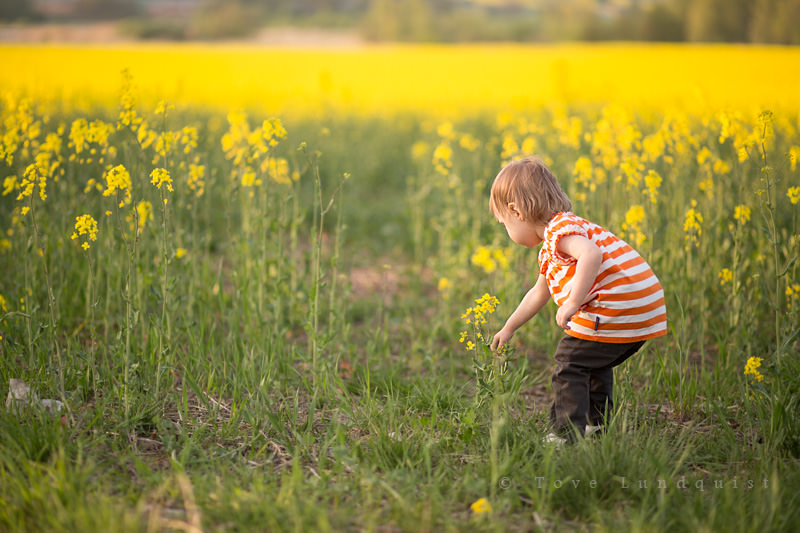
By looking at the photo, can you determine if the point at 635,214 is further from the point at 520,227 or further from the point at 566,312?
the point at 566,312

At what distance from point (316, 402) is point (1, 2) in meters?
16.3

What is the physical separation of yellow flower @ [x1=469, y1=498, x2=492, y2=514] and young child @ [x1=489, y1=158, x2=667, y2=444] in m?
0.51

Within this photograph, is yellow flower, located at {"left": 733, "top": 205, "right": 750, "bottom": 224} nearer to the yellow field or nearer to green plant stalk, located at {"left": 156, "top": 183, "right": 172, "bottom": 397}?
green plant stalk, located at {"left": 156, "top": 183, "right": 172, "bottom": 397}

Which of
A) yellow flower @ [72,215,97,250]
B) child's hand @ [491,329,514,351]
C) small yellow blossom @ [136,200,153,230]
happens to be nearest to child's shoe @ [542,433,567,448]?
child's hand @ [491,329,514,351]

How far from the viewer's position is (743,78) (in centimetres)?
1302

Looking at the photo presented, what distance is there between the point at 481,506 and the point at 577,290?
2.74 feet

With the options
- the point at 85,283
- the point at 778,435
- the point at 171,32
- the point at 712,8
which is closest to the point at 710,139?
the point at 778,435

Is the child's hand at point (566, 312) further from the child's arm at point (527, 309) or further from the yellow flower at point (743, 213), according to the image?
the yellow flower at point (743, 213)

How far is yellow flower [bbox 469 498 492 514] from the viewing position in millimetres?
1976

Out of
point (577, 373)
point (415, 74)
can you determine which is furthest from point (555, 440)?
point (415, 74)

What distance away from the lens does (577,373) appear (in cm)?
251

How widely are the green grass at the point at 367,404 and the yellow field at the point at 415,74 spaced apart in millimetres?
3599

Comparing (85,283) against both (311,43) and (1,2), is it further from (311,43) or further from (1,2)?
(311,43)

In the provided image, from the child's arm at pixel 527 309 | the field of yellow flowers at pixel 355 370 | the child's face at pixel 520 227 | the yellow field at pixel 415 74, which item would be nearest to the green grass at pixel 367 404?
the field of yellow flowers at pixel 355 370
